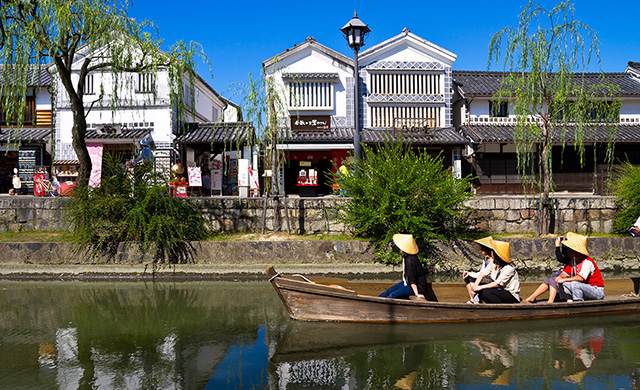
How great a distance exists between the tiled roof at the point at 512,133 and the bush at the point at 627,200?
6.73 meters

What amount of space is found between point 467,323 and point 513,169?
1551cm

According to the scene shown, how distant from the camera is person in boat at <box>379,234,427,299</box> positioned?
25.2 ft

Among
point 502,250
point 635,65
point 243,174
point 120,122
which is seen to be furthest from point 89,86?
point 635,65

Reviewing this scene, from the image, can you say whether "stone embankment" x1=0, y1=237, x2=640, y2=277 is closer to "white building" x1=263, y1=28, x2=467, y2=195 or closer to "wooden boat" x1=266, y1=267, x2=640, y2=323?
"wooden boat" x1=266, y1=267, x2=640, y2=323

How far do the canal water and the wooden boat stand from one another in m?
0.16

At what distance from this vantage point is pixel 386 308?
753cm

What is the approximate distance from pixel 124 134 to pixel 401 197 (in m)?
13.7

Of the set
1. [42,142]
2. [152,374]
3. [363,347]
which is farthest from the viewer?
[42,142]

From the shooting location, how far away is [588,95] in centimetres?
1309

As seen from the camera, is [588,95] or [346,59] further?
[346,59]

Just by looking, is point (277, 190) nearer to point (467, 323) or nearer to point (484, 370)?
point (467, 323)

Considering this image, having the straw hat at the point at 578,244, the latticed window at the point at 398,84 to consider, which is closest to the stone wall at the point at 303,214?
the straw hat at the point at 578,244

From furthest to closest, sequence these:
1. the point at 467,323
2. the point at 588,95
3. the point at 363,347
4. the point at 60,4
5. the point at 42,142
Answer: the point at 42,142, the point at 588,95, the point at 60,4, the point at 467,323, the point at 363,347

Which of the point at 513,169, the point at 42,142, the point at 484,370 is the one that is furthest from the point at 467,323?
the point at 42,142
